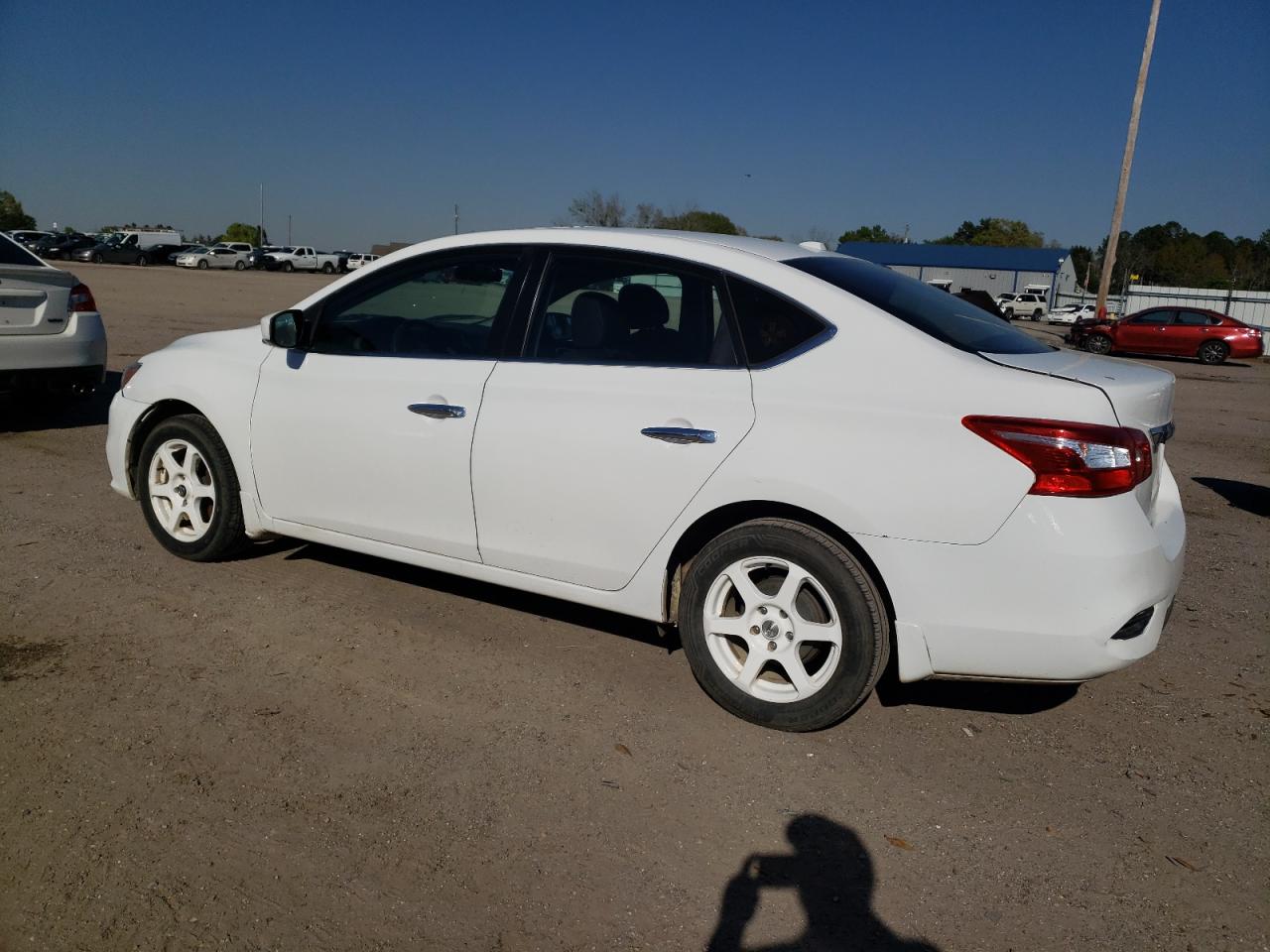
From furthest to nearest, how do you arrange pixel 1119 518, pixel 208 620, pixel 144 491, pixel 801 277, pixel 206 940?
1. pixel 144 491
2. pixel 208 620
3. pixel 801 277
4. pixel 1119 518
5. pixel 206 940

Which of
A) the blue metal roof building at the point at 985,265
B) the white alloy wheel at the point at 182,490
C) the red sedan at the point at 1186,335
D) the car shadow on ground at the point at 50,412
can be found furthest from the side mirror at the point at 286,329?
the blue metal roof building at the point at 985,265

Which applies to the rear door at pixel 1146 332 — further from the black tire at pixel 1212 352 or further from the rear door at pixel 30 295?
the rear door at pixel 30 295

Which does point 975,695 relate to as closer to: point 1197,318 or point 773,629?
point 773,629

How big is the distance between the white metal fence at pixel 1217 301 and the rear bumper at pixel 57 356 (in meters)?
34.8

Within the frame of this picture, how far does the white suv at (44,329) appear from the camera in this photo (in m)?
7.50

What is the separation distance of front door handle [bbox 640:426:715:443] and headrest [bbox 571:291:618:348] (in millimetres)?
501

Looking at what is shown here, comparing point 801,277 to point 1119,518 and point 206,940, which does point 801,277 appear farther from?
point 206,940

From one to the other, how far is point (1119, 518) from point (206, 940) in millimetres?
2808

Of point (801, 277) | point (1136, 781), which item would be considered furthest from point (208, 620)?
point (1136, 781)

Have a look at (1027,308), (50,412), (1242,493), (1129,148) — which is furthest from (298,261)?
(1242,493)

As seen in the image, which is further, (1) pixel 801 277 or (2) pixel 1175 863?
(1) pixel 801 277

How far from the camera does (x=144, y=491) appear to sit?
504 centimetres

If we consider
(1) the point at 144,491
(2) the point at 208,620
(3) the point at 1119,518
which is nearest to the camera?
(3) the point at 1119,518

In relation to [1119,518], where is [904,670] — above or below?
below
